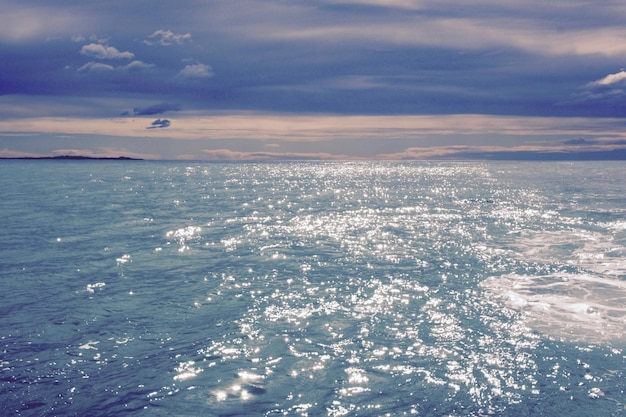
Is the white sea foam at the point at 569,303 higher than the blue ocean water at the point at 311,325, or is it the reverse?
the blue ocean water at the point at 311,325

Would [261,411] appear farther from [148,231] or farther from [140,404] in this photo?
[148,231]

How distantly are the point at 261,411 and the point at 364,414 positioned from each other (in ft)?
7.03

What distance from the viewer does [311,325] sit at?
1496 centimetres

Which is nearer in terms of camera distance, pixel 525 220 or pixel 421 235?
pixel 421 235

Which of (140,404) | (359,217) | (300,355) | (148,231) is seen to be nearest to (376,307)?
(300,355)

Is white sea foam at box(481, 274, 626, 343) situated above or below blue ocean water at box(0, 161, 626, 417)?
below

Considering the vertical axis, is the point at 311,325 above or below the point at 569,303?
above

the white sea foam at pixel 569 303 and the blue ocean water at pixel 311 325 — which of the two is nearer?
the blue ocean water at pixel 311 325

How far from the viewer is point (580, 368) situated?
11.9 meters

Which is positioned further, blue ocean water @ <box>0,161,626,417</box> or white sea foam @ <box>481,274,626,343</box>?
white sea foam @ <box>481,274,626,343</box>

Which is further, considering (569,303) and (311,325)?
(569,303)

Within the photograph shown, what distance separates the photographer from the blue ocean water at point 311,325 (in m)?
10.5

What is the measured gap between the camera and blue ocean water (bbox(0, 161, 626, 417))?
10469 mm

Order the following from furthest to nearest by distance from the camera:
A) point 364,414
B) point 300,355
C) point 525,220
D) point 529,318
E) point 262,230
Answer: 1. point 525,220
2. point 262,230
3. point 529,318
4. point 300,355
5. point 364,414
